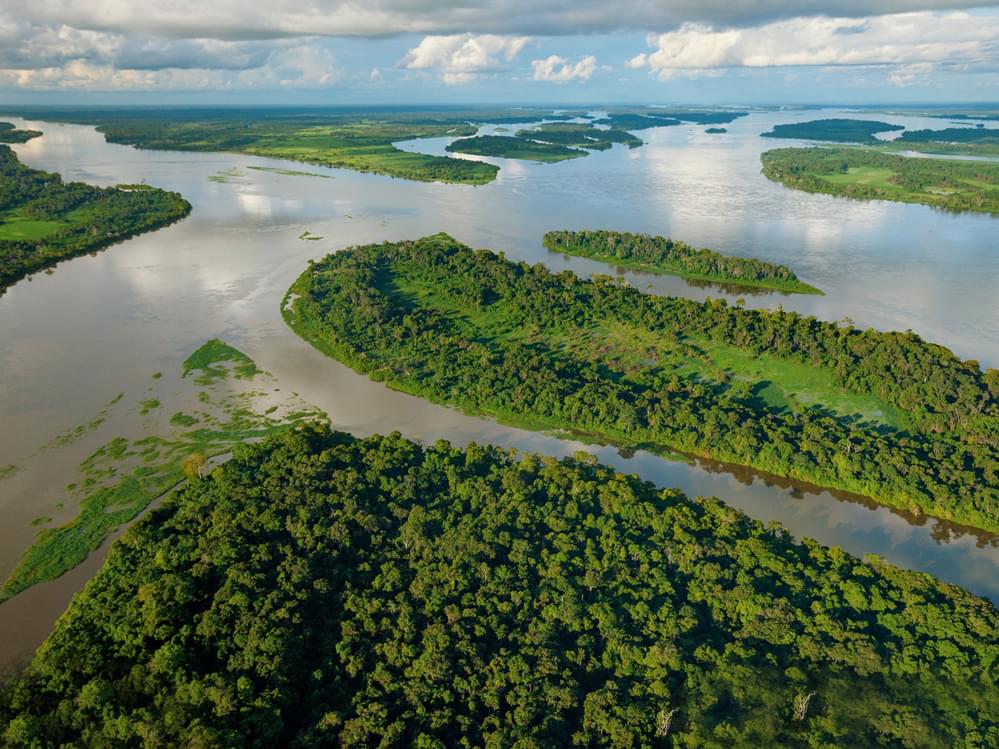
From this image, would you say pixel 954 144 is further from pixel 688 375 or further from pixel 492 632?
pixel 492 632

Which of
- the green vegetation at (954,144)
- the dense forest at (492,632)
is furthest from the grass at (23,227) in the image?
the green vegetation at (954,144)

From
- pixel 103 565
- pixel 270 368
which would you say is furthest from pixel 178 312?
pixel 103 565

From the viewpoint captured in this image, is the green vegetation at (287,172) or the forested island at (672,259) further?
the green vegetation at (287,172)

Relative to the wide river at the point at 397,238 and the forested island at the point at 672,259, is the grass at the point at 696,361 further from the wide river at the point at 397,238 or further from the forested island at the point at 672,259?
the forested island at the point at 672,259

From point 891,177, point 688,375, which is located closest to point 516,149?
point 891,177

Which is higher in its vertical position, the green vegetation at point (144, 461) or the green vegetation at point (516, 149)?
the green vegetation at point (516, 149)

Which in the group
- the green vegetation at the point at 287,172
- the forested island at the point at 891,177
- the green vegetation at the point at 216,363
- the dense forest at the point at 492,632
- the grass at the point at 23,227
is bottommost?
the dense forest at the point at 492,632

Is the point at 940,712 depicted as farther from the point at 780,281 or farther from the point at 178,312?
the point at 178,312

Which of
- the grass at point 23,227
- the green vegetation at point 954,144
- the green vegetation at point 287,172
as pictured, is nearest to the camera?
the grass at point 23,227
